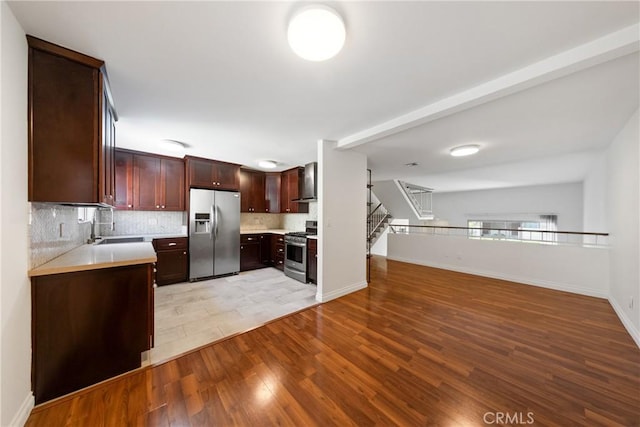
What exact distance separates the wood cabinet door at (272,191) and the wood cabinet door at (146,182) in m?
2.26

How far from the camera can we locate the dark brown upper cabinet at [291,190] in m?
5.09

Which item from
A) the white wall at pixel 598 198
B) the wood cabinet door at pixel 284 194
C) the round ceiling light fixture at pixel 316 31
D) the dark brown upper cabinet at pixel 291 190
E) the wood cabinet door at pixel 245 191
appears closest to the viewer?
the round ceiling light fixture at pixel 316 31

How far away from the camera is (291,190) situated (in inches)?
207

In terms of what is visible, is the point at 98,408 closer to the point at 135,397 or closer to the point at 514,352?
the point at 135,397

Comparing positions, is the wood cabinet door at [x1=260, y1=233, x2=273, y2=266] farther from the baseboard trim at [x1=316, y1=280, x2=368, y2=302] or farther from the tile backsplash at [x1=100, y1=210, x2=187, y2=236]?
the baseboard trim at [x1=316, y1=280, x2=368, y2=302]

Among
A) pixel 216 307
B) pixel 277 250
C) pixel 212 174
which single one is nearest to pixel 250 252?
pixel 277 250

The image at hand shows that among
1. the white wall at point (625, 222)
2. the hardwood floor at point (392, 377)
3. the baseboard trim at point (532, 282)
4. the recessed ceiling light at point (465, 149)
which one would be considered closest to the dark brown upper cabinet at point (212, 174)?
the hardwood floor at point (392, 377)

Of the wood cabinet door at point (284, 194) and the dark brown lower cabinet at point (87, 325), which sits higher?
the wood cabinet door at point (284, 194)

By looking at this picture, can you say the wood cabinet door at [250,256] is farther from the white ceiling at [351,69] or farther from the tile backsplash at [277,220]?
the white ceiling at [351,69]

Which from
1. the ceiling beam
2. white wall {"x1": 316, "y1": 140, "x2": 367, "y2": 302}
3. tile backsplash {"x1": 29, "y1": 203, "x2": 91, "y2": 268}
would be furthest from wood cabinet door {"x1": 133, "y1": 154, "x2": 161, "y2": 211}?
the ceiling beam

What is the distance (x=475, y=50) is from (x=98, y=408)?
3594 mm

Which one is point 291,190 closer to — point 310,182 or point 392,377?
point 310,182

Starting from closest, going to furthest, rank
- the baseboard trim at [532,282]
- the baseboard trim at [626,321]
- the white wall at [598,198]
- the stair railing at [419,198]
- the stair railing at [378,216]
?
A: the baseboard trim at [626,321], the baseboard trim at [532,282], the white wall at [598,198], the stair railing at [419,198], the stair railing at [378,216]

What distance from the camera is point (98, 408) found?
4.83 feet
